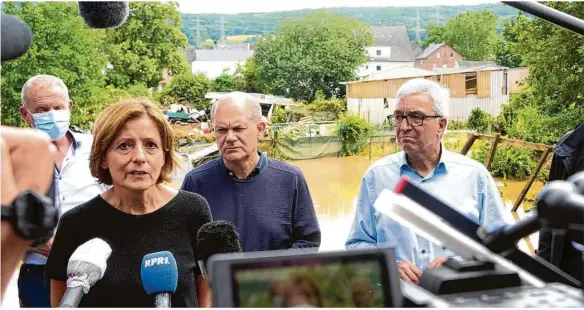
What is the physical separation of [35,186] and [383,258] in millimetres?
312

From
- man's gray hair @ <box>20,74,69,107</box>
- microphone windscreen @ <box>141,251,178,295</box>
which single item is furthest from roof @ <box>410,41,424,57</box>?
microphone windscreen @ <box>141,251,178,295</box>

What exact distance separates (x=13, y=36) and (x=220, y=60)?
1460 centimetres

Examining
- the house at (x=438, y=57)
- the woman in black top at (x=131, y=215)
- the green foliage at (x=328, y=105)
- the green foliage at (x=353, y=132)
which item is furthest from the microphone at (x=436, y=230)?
the green foliage at (x=353, y=132)

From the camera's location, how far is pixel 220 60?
15.1m

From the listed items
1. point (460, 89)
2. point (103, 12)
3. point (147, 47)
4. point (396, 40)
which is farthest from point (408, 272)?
point (147, 47)

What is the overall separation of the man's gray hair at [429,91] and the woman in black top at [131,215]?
27.5 inches

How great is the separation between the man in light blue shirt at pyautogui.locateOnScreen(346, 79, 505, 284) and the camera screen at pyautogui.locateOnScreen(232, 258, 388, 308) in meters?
1.29

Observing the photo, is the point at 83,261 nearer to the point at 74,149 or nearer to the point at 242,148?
the point at 242,148

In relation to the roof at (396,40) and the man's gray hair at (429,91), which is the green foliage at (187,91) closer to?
the roof at (396,40)

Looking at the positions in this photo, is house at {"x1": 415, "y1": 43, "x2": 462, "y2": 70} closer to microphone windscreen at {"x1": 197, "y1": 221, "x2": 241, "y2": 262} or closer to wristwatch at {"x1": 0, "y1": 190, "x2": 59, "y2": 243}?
microphone windscreen at {"x1": 197, "y1": 221, "x2": 241, "y2": 262}

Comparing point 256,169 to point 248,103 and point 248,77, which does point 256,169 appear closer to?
point 248,103

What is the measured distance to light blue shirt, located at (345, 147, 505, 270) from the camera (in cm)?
194

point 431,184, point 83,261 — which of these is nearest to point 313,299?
point 83,261

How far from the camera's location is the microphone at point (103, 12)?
3.32 feet
